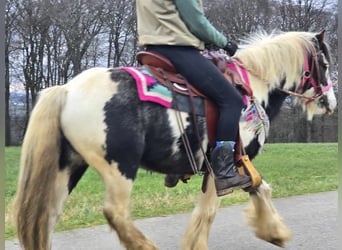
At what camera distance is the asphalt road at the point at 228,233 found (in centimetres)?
477

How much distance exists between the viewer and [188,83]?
12.6ft

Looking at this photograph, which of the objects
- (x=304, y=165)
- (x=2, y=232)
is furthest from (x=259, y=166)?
(x=2, y=232)

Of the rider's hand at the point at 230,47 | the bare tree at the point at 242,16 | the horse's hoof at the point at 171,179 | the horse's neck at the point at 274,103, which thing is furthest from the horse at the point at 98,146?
the bare tree at the point at 242,16

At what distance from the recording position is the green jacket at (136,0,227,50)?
369 cm

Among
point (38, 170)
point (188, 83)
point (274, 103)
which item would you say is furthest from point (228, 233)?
point (38, 170)

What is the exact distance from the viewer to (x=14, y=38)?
45.1ft

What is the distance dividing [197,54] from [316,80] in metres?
1.45

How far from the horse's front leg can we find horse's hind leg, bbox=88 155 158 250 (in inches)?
53.9

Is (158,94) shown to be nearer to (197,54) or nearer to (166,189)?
(197,54)

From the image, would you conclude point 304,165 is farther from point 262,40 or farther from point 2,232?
point 2,232

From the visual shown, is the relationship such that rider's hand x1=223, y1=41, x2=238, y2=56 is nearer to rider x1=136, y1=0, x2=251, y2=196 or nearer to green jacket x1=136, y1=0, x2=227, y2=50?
rider x1=136, y1=0, x2=251, y2=196

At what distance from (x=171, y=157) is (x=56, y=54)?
13.0 metres

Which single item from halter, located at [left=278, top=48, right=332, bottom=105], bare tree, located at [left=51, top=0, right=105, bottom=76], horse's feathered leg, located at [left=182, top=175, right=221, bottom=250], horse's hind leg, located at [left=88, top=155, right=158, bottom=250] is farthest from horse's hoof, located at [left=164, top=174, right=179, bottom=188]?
bare tree, located at [left=51, top=0, right=105, bottom=76]

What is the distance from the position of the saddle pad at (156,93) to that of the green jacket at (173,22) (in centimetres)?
27
